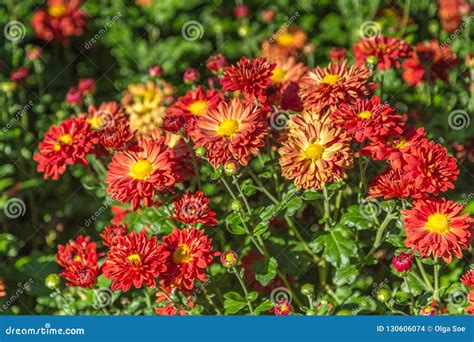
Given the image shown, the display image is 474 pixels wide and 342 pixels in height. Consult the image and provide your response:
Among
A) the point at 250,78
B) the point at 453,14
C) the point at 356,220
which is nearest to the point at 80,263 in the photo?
the point at 250,78

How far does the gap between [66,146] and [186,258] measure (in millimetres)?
785

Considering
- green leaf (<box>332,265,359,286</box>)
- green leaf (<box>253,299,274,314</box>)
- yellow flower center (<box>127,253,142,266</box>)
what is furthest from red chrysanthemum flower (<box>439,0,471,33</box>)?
yellow flower center (<box>127,253,142,266</box>)

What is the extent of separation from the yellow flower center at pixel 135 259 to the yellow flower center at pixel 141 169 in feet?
1.13

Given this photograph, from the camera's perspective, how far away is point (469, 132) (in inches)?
148

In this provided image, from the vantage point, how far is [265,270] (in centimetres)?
289

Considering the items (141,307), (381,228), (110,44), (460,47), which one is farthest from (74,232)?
(460,47)

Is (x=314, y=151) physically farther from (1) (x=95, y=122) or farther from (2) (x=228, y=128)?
(1) (x=95, y=122)

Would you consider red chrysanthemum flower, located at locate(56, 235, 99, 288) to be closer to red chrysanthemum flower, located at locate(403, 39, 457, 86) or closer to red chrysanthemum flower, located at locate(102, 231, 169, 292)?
red chrysanthemum flower, located at locate(102, 231, 169, 292)

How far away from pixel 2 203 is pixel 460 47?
2.99 meters

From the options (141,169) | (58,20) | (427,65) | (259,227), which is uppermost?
(427,65)

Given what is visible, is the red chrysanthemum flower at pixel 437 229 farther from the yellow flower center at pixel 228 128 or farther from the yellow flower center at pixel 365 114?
the yellow flower center at pixel 228 128

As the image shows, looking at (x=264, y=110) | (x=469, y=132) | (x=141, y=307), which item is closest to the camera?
(x=264, y=110)

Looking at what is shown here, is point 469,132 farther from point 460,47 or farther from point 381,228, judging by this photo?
point 381,228

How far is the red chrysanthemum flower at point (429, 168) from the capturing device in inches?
99.7
